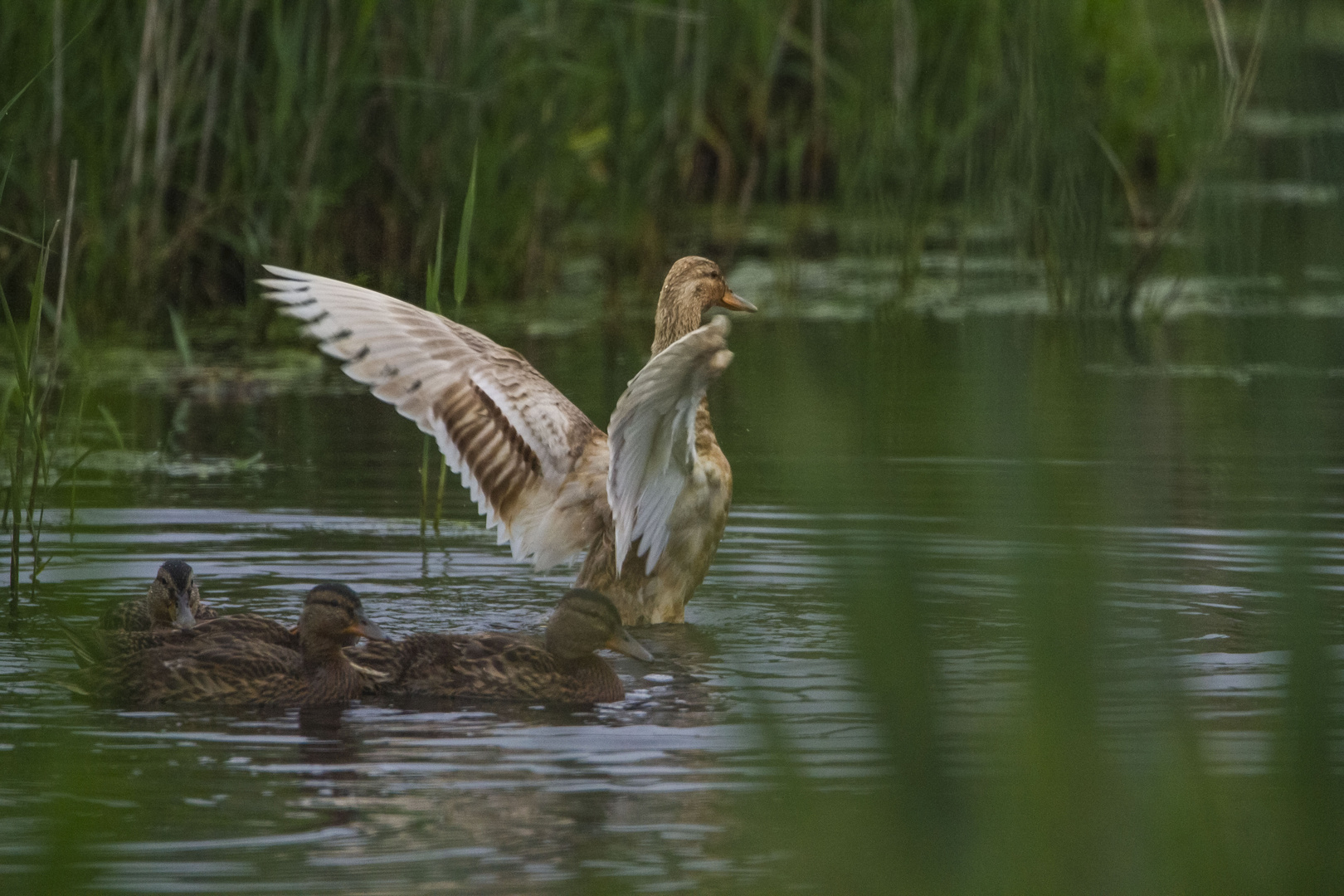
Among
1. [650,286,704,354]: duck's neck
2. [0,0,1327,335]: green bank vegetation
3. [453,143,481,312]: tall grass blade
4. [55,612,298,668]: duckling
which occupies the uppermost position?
[0,0,1327,335]: green bank vegetation

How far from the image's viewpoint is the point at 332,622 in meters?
4.77

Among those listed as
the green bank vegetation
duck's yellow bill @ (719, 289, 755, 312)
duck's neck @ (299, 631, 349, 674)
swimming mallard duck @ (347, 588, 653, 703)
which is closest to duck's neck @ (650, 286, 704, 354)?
duck's yellow bill @ (719, 289, 755, 312)

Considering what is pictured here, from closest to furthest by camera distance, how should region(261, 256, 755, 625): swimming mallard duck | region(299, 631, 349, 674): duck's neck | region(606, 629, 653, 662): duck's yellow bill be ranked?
region(299, 631, 349, 674): duck's neck < region(606, 629, 653, 662): duck's yellow bill < region(261, 256, 755, 625): swimming mallard duck

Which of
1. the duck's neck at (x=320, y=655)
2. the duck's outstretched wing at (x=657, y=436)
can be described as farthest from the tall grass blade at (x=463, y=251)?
the duck's neck at (x=320, y=655)

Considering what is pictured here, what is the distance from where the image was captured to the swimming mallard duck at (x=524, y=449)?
227 inches

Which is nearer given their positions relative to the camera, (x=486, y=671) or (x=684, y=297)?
(x=486, y=671)

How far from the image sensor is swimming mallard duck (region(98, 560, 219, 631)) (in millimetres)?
5168

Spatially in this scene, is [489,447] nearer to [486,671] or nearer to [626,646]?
[626,646]

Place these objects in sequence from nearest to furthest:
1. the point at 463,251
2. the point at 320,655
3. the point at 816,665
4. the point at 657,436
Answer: the point at 320,655
the point at 816,665
the point at 657,436
the point at 463,251

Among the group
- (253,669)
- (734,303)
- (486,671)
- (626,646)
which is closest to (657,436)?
(626,646)

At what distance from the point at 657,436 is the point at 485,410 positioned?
82 centimetres

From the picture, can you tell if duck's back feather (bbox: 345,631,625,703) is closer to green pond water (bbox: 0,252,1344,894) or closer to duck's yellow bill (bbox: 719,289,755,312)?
green pond water (bbox: 0,252,1344,894)

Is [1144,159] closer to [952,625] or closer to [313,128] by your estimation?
[313,128]

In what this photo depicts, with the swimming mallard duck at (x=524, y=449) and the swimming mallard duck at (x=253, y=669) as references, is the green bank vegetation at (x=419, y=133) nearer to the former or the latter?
the swimming mallard duck at (x=524, y=449)
